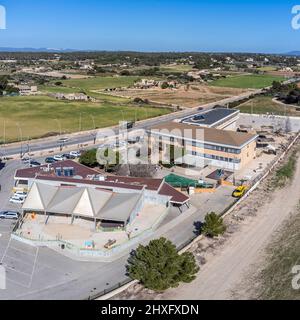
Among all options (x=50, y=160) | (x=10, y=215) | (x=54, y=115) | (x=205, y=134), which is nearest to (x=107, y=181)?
(x=10, y=215)

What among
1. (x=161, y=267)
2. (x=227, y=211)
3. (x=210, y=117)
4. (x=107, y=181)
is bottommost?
(x=161, y=267)

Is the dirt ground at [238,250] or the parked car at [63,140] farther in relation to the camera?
the parked car at [63,140]

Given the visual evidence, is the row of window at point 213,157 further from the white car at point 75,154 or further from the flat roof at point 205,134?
the white car at point 75,154

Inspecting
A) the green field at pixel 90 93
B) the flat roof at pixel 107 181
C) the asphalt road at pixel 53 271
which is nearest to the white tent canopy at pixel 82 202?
the flat roof at pixel 107 181

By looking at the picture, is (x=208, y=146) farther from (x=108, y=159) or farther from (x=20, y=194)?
(x=20, y=194)

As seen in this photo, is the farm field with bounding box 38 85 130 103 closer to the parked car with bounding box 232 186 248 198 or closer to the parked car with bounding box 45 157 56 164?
the parked car with bounding box 45 157 56 164

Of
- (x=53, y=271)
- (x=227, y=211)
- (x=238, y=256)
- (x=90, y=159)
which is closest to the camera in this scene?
(x=53, y=271)
